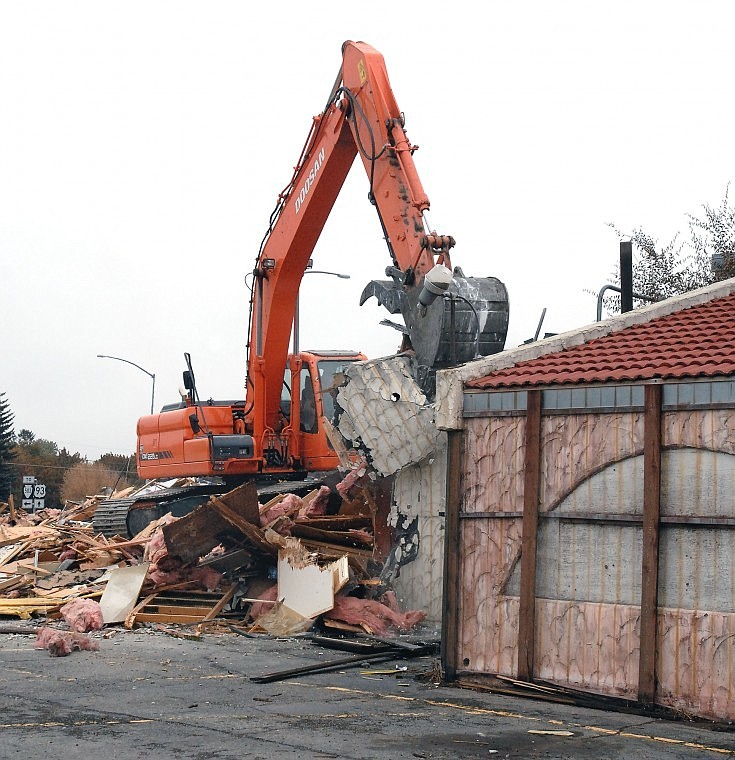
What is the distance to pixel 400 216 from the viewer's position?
50.4 ft

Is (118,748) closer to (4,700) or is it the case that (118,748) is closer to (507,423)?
(4,700)

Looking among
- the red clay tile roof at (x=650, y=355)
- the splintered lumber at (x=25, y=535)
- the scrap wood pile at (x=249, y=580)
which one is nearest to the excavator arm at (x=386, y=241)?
the red clay tile roof at (x=650, y=355)

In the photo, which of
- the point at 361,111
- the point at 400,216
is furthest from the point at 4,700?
the point at 361,111

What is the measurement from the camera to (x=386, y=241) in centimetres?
1566

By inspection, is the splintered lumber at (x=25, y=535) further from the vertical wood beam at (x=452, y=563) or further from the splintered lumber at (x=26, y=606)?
the vertical wood beam at (x=452, y=563)

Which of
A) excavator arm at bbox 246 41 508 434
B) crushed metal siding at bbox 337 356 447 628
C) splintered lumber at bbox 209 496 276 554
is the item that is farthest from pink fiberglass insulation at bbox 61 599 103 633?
excavator arm at bbox 246 41 508 434

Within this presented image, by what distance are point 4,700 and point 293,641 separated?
4.70m

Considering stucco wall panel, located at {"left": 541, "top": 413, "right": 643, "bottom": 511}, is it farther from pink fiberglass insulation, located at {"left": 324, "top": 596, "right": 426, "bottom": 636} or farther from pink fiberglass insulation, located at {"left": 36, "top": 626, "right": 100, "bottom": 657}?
pink fiberglass insulation, located at {"left": 36, "top": 626, "right": 100, "bottom": 657}

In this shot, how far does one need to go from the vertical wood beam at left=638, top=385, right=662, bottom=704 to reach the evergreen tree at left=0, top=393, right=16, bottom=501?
63.8 m

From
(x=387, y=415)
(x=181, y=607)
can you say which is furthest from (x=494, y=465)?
(x=181, y=607)

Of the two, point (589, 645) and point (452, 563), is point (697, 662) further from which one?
point (452, 563)

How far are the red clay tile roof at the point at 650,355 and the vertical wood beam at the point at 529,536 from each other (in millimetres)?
404

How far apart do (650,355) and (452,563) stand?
283 centimetres

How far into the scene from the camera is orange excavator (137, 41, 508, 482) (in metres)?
14.1
